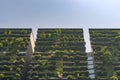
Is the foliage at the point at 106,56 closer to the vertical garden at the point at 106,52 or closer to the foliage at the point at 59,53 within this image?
the vertical garden at the point at 106,52

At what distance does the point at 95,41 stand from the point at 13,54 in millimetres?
17728

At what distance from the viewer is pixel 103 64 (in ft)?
170

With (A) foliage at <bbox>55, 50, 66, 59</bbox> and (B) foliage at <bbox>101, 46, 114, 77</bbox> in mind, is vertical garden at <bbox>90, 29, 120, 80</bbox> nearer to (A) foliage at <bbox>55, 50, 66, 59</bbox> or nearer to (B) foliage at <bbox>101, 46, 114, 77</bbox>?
(B) foliage at <bbox>101, 46, 114, 77</bbox>

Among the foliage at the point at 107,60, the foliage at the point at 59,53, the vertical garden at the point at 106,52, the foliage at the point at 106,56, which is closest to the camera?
the vertical garden at the point at 106,52

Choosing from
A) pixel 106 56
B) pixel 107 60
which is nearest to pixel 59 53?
pixel 106 56

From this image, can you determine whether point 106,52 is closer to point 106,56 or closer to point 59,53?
point 106,56

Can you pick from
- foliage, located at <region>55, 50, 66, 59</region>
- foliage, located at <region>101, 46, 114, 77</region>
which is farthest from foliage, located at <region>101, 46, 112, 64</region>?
foliage, located at <region>55, 50, 66, 59</region>

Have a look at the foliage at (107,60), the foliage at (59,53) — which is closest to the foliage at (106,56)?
the foliage at (107,60)

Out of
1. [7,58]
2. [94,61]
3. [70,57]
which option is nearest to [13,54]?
[7,58]

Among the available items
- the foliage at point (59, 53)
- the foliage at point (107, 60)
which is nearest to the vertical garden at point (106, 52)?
the foliage at point (107, 60)

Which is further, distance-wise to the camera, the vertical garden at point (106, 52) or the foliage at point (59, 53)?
the foliage at point (59, 53)

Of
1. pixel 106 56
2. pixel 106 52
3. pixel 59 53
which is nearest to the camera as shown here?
pixel 106 56

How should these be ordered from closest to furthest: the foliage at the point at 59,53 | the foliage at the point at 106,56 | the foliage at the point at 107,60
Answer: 1. the foliage at the point at 107,60
2. the foliage at the point at 106,56
3. the foliage at the point at 59,53

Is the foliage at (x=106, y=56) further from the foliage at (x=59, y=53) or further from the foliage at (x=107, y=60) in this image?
the foliage at (x=59, y=53)
